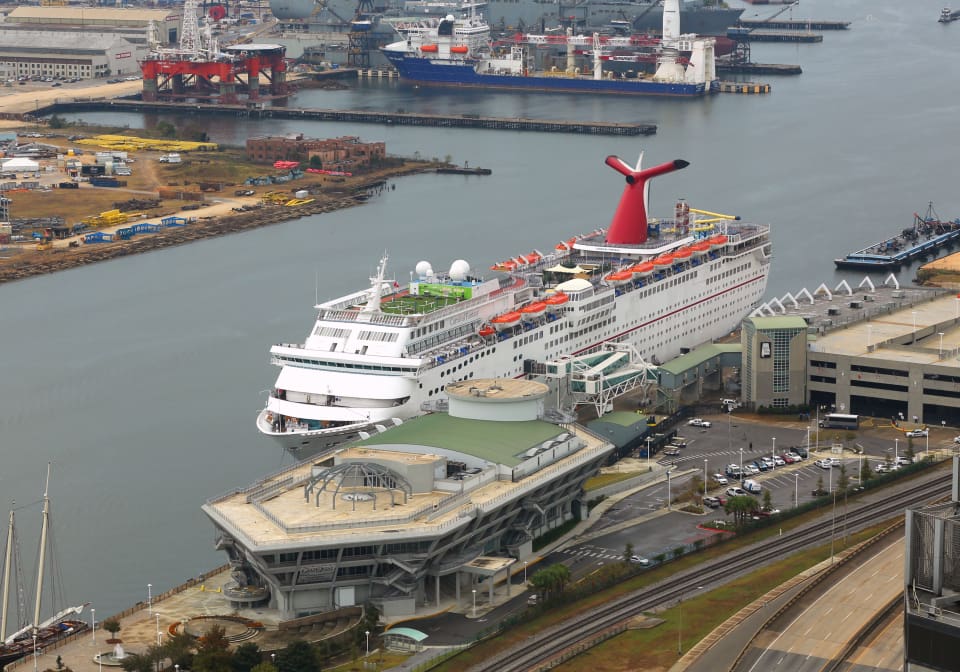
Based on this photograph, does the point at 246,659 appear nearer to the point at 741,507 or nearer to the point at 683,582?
the point at 683,582

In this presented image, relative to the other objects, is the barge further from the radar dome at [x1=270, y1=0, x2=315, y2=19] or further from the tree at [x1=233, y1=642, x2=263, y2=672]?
the radar dome at [x1=270, y1=0, x2=315, y2=19]

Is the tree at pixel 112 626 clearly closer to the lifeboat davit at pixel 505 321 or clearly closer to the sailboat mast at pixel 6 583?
the sailboat mast at pixel 6 583

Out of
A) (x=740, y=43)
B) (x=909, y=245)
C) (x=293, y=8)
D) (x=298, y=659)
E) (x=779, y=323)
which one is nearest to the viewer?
(x=298, y=659)

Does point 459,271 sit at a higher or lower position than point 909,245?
higher

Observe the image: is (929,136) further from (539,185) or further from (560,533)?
(560,533)

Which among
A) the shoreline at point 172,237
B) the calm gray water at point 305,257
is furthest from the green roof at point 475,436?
the shoreline at point 172,237

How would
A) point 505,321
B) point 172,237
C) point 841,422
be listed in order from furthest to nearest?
1. point 172,237
2. point 841,422
3. point 505,321

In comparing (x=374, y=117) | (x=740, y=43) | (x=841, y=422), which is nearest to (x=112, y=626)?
(x=841, y=422)

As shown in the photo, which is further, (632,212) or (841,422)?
(632,212)
